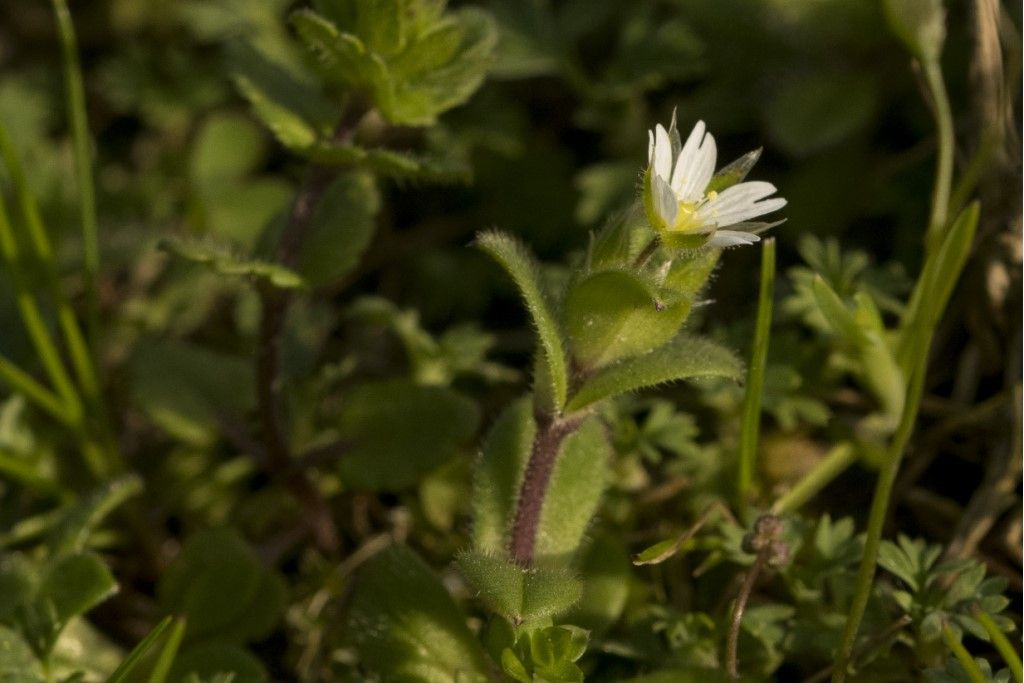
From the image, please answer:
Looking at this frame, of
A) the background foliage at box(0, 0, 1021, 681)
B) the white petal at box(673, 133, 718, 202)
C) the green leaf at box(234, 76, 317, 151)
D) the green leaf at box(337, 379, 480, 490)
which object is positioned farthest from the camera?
the green leaf at box(337, 379, 480, 490)

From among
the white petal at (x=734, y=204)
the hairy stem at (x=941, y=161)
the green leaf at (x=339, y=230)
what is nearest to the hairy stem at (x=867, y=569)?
the white petal at (x=734, y=204)

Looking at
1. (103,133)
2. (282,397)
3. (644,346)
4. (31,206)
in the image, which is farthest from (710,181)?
(103,133)

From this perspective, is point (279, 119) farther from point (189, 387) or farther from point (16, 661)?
point (16, 661)

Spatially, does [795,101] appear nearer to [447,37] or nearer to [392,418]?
[447,37]

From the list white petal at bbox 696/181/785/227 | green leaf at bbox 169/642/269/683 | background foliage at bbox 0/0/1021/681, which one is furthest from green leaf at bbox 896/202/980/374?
green leaf at bbox 169/642/269/683

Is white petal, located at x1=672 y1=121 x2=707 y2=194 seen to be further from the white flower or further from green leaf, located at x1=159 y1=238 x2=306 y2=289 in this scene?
green leaf, located at x1=159 y1=238 x2=306 y2=289

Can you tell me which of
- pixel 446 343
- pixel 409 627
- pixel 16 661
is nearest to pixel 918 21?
pixel 446 343

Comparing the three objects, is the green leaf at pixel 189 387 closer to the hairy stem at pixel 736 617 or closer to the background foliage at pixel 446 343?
the background foliage at pixel 446 343
